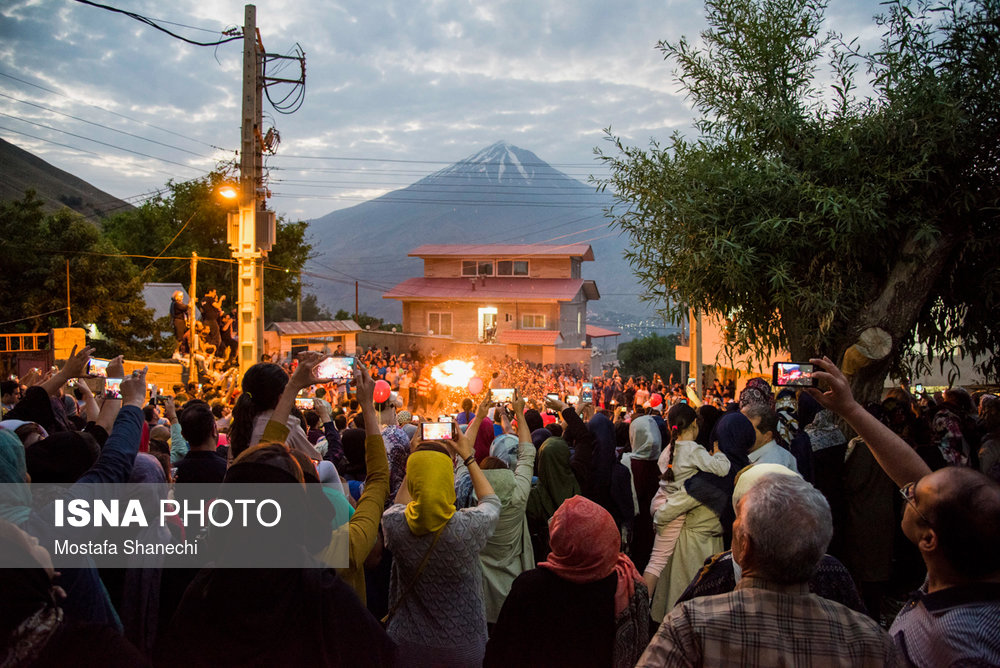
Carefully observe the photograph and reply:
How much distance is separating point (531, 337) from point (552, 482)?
36.3 m

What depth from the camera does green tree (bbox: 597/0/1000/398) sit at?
6930mm

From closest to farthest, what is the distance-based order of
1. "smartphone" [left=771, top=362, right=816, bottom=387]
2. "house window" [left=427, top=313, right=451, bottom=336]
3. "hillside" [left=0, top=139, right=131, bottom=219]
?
"smartphone" [left=771, top=362, right=816, bottom=387] < "house window" [left=427, top=313, right=451, bottom=336] < "hillside" [left=0, top=139, right=131, bottom=219]

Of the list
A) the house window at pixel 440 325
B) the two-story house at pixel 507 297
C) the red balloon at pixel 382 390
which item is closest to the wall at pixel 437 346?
the two-story house at pixel 507 297

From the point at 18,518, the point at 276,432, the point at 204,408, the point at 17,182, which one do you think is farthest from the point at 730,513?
the point at 17,182

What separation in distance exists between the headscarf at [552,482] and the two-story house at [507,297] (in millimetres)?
35292

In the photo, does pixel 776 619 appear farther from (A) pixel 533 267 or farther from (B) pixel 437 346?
(A) pixel 533 267

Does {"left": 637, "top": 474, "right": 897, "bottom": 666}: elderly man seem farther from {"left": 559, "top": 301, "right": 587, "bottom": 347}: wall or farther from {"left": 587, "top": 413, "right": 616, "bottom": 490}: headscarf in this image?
{"left": 559, "top": 301, "right": 587, "bottom": 347}: wall

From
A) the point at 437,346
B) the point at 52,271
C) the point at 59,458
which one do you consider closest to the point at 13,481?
the point at 59,458

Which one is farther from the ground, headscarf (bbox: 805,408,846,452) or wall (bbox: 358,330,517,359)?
headscarf (bbox: 805,408,846,452)

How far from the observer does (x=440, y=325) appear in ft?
150

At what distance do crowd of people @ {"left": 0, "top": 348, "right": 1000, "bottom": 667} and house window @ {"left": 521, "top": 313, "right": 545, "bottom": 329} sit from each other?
123 feet

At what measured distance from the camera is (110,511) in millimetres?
3156

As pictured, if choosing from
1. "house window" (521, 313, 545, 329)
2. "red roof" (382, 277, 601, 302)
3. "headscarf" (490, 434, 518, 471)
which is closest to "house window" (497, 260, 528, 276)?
"red roof" (382, 277, 601, 302)

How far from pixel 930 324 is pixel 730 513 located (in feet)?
17.0
